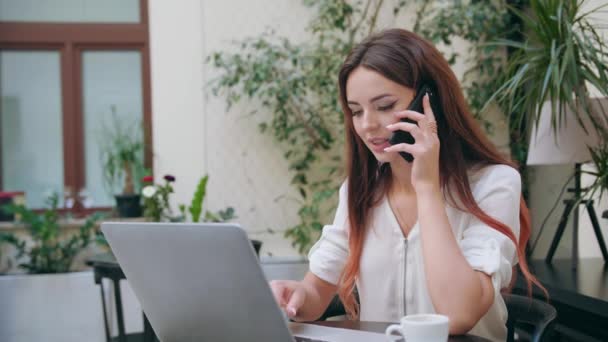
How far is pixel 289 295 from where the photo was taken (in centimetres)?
154

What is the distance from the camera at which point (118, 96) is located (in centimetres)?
461

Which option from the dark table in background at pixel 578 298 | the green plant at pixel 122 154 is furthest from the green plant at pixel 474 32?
the dark table in background at pixel 578 298

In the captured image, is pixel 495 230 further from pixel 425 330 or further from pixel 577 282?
pixel 577 282

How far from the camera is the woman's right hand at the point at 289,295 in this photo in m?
1.50

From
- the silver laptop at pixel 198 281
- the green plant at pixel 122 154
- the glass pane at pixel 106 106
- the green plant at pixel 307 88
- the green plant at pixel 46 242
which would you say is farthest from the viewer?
the glass pane at pixel 106 106

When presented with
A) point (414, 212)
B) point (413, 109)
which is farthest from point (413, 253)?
point (413, 109)

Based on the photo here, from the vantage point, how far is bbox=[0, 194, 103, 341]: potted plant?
12.7ft

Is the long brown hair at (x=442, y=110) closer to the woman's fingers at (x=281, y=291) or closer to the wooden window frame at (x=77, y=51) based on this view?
the woman's fingers at (x=281, y=291)

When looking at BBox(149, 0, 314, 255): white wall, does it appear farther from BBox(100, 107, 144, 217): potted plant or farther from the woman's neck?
the woman's neck

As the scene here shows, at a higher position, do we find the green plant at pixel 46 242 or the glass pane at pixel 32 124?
the glass pane at pixel 32 124

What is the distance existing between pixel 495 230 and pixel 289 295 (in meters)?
0.42

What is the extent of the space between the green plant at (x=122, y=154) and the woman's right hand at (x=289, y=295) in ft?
9.96

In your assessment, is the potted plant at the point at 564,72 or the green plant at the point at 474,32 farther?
the green plant at the point at 474,32

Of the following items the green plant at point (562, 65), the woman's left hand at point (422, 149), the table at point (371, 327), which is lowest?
the table at point (371, 327)
